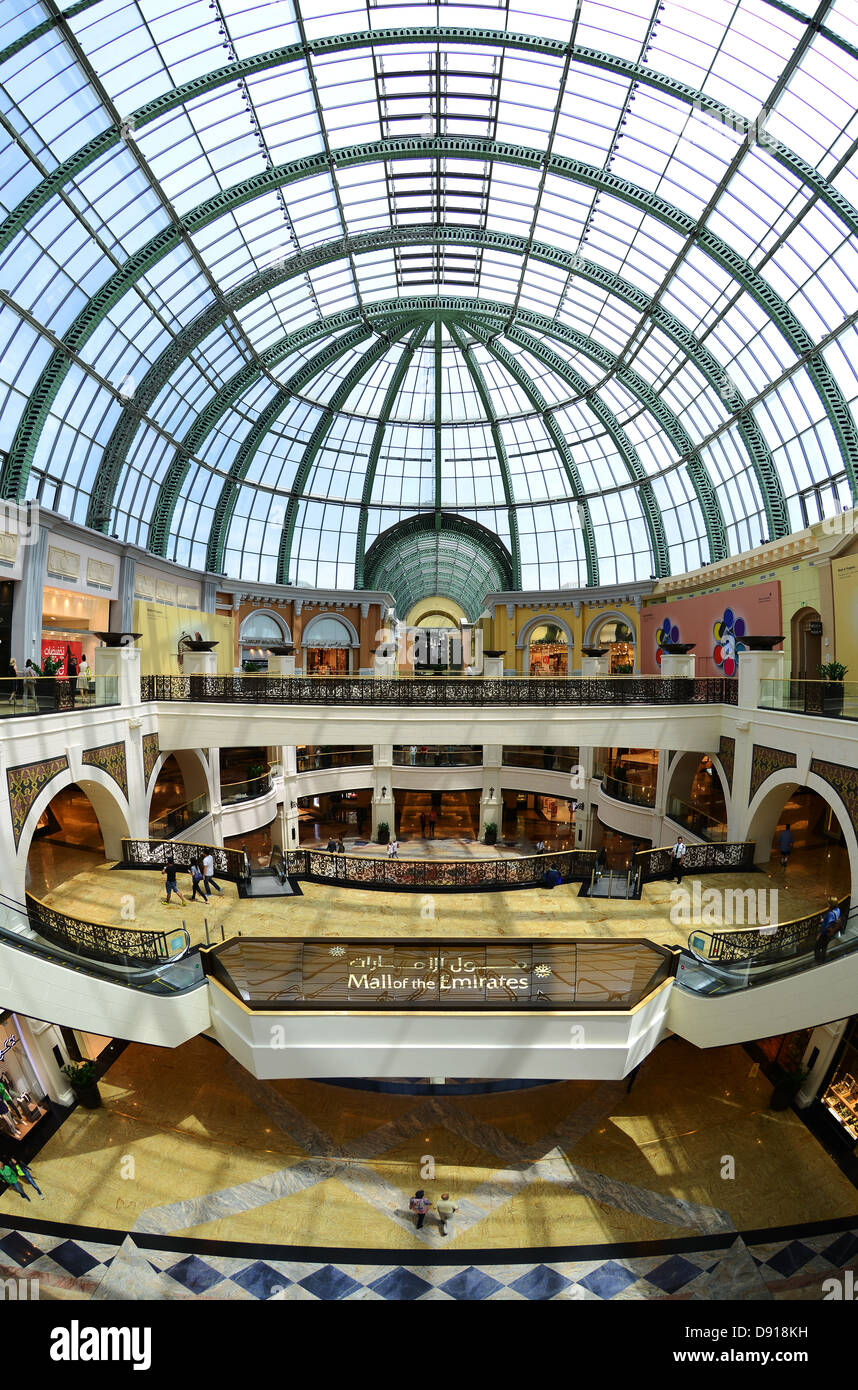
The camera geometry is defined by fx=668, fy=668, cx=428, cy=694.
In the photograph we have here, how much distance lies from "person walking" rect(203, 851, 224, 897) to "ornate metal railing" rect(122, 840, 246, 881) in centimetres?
Answer: 45

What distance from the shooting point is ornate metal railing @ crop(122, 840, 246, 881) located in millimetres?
17094

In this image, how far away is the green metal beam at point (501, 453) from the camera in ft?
125

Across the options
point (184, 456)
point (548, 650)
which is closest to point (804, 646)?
point (548, 650)

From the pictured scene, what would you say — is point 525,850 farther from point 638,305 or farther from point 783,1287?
point 638,305

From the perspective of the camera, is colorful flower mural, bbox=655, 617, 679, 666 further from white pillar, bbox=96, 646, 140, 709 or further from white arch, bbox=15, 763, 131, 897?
white arch, bbox=15, 763, 131, 897

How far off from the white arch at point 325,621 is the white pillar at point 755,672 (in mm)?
25630

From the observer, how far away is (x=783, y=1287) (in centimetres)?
1028

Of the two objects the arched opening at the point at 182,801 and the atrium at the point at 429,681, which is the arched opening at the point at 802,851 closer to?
the atrium at the point at 429,681

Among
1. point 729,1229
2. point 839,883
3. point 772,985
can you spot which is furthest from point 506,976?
point 839,883

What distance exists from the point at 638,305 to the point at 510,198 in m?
6.65

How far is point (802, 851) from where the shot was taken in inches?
806

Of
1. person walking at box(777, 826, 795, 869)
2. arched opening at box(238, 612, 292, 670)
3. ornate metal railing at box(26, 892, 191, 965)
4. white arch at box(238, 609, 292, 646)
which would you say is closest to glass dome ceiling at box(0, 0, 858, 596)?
white arch at box(238, 609, 292, 646)

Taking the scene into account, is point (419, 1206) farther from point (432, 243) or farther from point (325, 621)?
point (432, 243)

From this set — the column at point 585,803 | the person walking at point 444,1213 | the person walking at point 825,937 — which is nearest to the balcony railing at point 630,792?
the column at point 585,803
